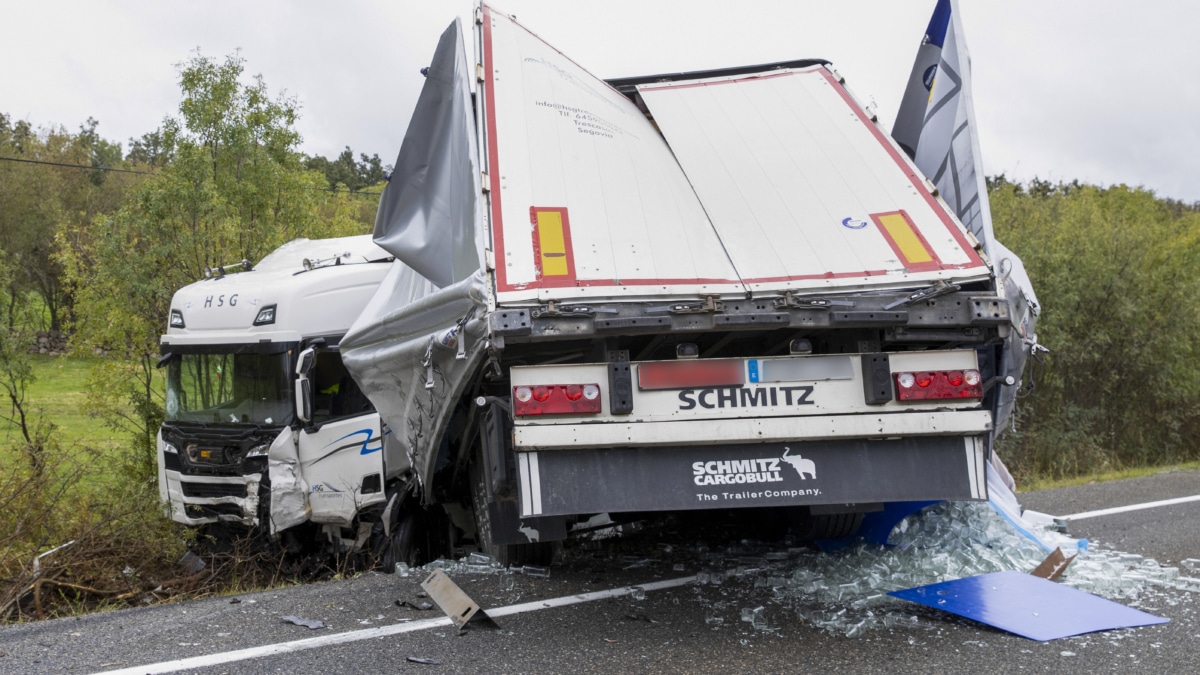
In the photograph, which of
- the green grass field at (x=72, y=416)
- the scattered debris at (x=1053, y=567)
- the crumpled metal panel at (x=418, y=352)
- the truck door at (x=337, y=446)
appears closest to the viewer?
the crumpled metal panel at (x=418, y=352)

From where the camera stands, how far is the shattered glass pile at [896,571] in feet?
15.5

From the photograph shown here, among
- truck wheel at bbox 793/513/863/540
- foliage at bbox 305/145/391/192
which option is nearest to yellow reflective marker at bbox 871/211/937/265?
truck wheel at bbox 793/513/863/540

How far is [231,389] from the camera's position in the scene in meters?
8.18

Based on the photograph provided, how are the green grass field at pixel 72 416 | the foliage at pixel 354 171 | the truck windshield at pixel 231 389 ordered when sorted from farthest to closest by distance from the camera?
the foliage at pixel 354 171
the green grass field at pixel 72 416
the truck windshield at pixel 231 389

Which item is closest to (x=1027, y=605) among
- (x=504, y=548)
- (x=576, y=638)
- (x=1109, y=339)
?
(x=576, y=638)

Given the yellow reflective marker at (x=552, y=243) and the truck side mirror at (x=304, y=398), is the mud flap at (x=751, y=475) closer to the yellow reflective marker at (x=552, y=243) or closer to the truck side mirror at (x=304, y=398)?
the yellow reflective marker at (x=552, y=243)

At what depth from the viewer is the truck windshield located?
7923mm

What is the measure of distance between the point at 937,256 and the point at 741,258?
877 millimetres

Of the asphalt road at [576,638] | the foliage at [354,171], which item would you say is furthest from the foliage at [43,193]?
the asphalt road at [576,638]

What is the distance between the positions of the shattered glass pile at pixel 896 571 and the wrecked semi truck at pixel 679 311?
1.81 ft

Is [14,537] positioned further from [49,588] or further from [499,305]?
[499,305]

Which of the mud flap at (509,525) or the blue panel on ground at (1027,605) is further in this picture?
the mud flap at (509,525)

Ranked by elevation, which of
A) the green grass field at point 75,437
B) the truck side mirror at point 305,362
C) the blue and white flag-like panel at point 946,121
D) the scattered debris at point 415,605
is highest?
the blue and white flag-like panel at point 946,121

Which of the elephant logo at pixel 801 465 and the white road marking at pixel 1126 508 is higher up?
the elephant logo at pixel 801 465
